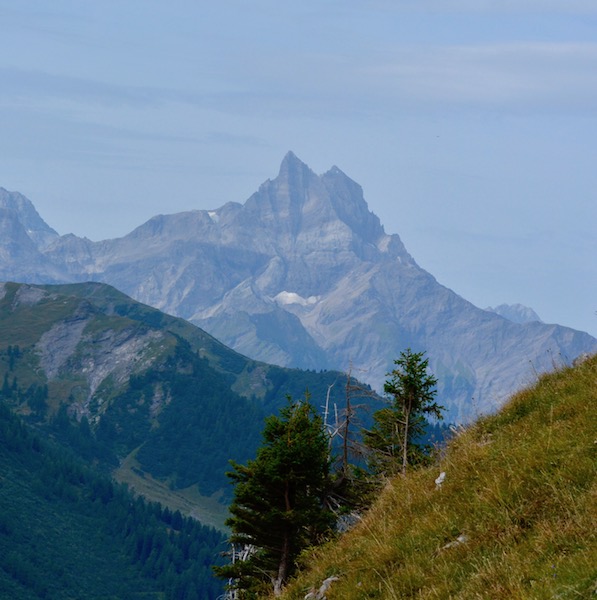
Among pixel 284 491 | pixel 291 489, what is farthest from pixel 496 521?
pixel 291 489

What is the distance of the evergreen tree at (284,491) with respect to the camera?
106 feet

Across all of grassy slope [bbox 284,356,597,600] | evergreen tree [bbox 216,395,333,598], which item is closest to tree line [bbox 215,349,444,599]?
evergreen tree [bbox 216,395,333,598]

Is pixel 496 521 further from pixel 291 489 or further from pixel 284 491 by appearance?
pixel 291 489

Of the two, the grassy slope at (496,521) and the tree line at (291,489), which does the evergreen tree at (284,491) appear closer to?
the tree line at (291,489)

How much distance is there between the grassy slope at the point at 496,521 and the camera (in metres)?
11.7

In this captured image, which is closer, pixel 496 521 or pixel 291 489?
pixel 496 521

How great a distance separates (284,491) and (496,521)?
803 inches

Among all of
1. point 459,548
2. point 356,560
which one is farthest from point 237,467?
point 459,548

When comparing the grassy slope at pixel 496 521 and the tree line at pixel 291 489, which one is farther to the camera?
the tree line at pixel 291 489

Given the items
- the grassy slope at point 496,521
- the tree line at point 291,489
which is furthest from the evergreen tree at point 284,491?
the grassy slope at point 496,521

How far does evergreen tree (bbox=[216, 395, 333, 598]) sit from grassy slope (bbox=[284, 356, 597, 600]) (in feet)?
45.3

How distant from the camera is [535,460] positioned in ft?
47.8

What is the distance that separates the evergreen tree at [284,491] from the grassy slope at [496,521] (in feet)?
45.3

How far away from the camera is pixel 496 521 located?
44.4ft
